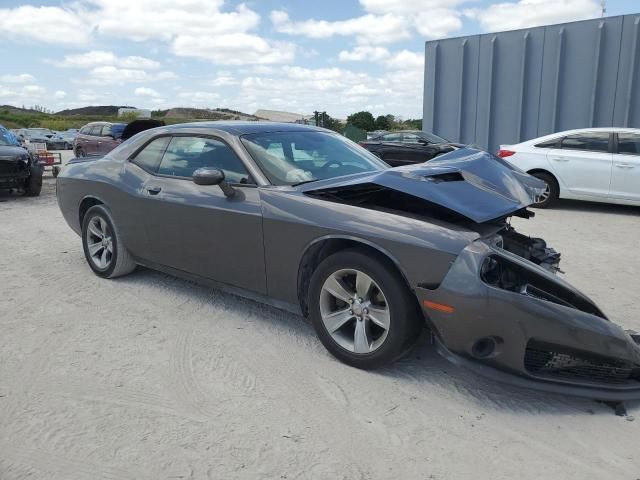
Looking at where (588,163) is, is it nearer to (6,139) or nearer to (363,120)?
(6,139)

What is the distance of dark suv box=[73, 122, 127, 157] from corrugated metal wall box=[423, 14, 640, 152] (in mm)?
10053

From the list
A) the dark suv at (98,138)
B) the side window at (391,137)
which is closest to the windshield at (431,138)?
the side window at (391,137)

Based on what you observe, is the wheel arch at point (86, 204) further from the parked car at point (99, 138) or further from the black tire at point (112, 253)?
the parked car at point (99, 138)

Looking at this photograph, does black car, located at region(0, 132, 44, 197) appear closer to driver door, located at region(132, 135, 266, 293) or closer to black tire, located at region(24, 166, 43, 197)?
black tire, located at region(24, 166, 43, 197)

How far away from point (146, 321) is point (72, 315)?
0.63 metres

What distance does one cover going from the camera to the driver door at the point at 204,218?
3752mm

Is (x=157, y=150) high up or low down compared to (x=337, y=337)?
up

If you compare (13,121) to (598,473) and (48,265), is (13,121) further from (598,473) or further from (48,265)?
(598,473)

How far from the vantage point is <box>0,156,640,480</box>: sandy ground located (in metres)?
2.43

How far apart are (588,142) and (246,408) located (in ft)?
27.1

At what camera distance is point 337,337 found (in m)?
3.37

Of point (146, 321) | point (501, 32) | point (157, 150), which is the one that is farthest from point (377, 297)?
point (501, 32)

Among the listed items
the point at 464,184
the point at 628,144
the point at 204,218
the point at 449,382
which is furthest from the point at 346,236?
the point at 628,144

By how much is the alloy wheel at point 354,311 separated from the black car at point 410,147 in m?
10.3
